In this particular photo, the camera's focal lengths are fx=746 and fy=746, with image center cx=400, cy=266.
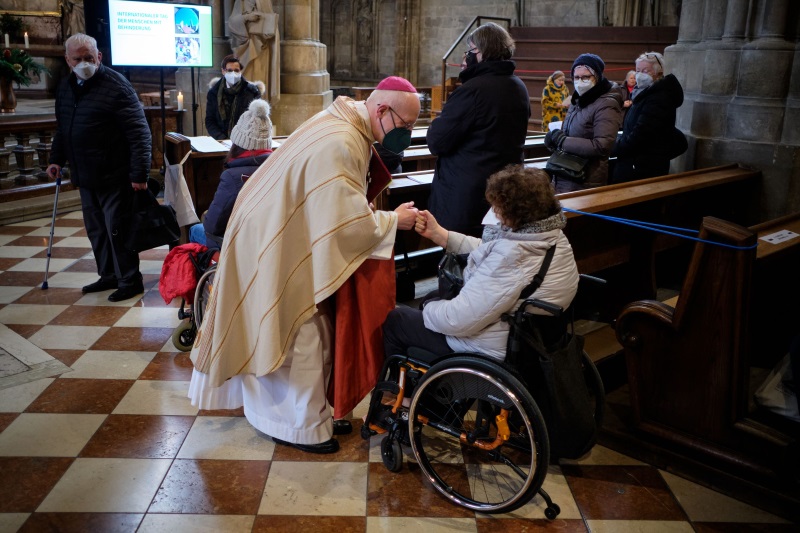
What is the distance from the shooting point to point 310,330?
2.91 meters

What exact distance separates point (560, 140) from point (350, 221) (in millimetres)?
2339

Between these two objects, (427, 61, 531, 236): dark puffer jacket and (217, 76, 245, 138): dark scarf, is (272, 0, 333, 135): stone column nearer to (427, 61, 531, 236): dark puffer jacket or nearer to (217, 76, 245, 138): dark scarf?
(217, 76, 245, 138): dark scarf

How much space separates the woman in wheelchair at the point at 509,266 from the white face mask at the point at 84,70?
297 centimetres

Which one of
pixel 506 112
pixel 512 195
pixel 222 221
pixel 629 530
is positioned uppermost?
pixel 506 112

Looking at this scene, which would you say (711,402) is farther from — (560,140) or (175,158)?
(175,158)

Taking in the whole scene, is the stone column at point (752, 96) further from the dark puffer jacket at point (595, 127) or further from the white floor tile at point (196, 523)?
the white floor tile at point (196, 523)

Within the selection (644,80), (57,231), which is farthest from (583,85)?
(57,231)

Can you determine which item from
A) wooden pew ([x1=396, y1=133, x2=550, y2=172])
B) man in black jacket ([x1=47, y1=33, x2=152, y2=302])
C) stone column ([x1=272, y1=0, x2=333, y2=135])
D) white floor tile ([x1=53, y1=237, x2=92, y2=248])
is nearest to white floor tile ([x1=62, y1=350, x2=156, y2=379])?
man in black jacket ([x1=47, y1=33, x2=152, y2=302])

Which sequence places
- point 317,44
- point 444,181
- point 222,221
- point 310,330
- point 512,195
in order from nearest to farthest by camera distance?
1. point 512,195
2. point 310,330
3. point 222,221
4. point 444,181
5. point 317,44

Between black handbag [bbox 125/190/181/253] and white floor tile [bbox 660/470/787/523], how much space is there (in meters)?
3.18

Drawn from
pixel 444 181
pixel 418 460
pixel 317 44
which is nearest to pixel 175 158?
pixel 444 181

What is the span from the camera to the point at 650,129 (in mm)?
4898

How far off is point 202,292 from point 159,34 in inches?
150

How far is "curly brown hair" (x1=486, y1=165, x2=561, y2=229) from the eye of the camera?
2.47 m
